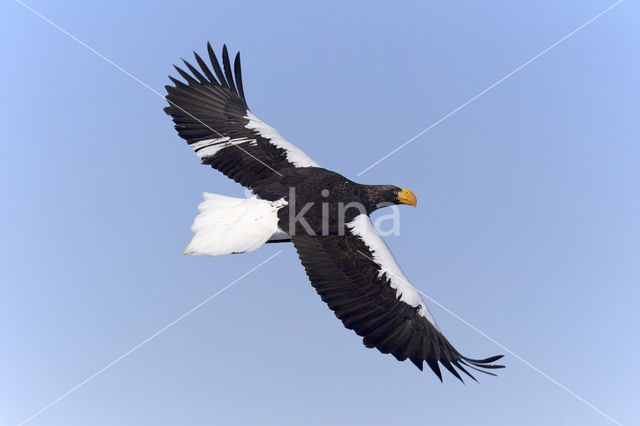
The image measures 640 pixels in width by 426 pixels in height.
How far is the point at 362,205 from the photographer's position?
7012mm

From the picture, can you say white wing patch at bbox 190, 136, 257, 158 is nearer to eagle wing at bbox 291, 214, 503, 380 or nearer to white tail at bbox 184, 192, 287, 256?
white tail at bbox 184, 192, 287, 256

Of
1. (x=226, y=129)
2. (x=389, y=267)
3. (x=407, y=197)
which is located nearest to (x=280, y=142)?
(x=226, y=129)

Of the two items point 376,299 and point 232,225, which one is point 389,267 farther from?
point 232,225

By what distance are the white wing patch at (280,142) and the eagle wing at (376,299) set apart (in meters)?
1.33

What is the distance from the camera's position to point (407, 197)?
7.69 meters

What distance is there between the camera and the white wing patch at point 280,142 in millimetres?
7491

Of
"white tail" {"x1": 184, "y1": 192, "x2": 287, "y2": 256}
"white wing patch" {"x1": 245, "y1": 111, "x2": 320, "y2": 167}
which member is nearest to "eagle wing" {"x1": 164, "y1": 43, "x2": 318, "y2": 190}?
"white wing patch" {"x1": 245, "y1": 111, "x2": 320, "y2": 167}

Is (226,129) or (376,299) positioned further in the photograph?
(226,129)

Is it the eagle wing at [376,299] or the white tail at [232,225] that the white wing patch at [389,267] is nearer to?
the eagle wing at [376,299]

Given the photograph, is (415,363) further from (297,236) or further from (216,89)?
(216,89)

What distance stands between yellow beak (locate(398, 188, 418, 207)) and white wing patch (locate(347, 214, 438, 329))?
1.18 m

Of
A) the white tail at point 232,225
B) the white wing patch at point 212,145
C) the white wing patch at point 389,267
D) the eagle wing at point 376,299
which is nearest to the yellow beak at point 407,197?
the white wing patch at point 389,267

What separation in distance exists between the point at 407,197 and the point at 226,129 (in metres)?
2.23

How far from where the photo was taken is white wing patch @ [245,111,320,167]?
24.6 feet
